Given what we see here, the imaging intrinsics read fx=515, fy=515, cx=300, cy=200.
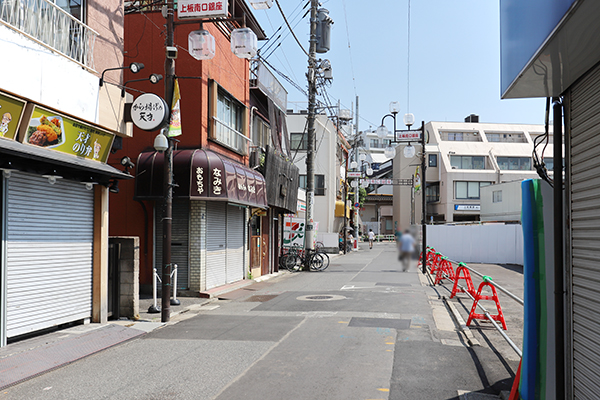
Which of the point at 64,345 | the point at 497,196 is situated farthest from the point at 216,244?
the point at 497,196

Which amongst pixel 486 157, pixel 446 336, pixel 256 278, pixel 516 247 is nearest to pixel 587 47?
pixel 446 336

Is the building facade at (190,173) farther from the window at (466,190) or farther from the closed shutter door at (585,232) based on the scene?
the window at (466,190)

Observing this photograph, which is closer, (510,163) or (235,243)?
(235,243)

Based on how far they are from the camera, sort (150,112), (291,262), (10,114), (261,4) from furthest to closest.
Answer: (291,262) → (261,4) → (150,112) → (10,114)

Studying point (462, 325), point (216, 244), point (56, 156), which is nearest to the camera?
point (56, 156)

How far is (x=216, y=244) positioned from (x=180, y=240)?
1623 mm

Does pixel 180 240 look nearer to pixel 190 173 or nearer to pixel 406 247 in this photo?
pixel 190 173

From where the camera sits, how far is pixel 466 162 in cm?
6062

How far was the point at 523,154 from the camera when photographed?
61.6m

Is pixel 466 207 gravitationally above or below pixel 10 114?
below

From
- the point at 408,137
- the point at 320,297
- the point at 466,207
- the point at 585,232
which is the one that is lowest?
the point at 320,297

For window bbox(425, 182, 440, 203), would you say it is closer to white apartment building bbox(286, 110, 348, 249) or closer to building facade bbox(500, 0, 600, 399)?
building facade bbox(500, 0, 600, 399)

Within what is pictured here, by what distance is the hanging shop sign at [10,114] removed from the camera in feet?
30.5

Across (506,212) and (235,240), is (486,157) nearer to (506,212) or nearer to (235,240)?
(506,212)
